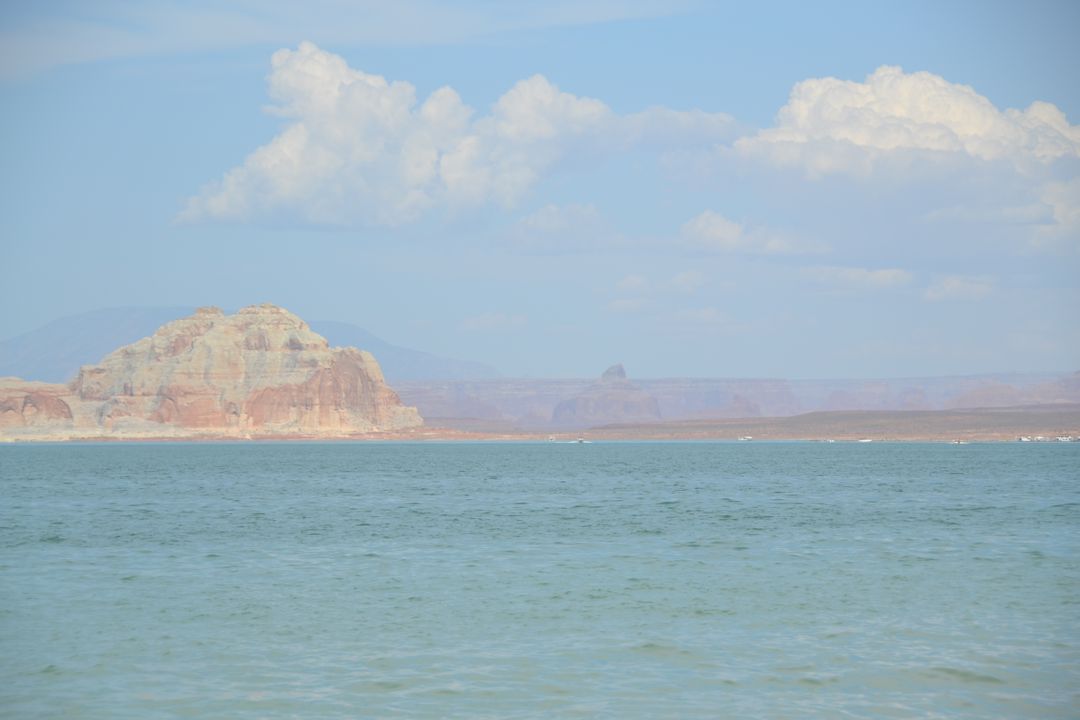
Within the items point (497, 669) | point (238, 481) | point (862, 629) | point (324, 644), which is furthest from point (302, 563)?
point (238, 481)

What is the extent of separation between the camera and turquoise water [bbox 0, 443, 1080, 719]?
68.2ft

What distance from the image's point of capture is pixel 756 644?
2470cm

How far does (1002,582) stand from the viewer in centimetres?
3253

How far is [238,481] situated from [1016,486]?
2251 inches

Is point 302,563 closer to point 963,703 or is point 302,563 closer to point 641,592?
point 641,592

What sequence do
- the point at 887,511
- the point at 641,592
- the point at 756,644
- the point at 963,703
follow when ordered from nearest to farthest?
1. the point at 963,703
2. the point at 756,644
3. the point at 641,592
4. the point at 887,511

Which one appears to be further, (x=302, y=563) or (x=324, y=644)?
(x=302, y=563)

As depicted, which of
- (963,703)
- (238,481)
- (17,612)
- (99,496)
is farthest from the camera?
(238,481)

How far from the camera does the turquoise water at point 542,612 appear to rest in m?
20.8

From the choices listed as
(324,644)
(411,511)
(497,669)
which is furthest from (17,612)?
(411,511)

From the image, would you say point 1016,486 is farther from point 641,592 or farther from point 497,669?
point 497,669

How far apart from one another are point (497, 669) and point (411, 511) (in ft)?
120

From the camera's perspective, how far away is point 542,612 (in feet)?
93.4

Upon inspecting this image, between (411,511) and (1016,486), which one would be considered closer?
(411,511)
